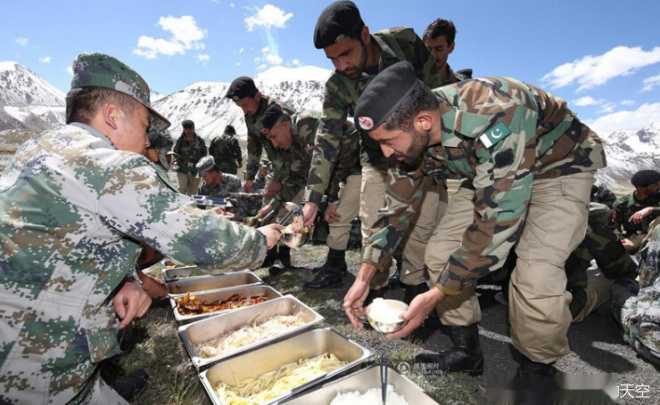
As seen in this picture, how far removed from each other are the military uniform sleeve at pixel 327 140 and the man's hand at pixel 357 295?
59.0 inches

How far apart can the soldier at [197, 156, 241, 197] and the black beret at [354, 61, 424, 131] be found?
21.6 ft

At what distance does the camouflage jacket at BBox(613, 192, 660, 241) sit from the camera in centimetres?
553

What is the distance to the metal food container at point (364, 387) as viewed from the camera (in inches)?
72.4

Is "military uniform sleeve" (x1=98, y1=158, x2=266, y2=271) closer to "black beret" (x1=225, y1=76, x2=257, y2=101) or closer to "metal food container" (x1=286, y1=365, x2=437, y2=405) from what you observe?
"metal food container" (x1=286, y1=365, x2=437, y2=405)

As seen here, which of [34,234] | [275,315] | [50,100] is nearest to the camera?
[34,234]

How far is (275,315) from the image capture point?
301 cm

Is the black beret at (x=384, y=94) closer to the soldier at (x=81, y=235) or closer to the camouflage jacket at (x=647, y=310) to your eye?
the soldier at (x=81, y=235)

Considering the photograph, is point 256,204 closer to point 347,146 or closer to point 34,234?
point 347,146

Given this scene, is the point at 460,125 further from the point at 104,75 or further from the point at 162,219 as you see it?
the point at 104,75

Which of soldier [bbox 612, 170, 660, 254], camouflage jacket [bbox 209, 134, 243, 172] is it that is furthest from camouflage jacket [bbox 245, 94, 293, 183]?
soldier [bbox 612, 170, 660, 254]

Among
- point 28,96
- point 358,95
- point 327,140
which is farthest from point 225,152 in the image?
point 28,96

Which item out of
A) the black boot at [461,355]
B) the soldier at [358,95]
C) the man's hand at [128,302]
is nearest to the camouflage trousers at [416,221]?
the soldier at [358,95]

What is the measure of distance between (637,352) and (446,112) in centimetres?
260

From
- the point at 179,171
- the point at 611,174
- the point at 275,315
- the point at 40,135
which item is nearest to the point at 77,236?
the point at 40,135
